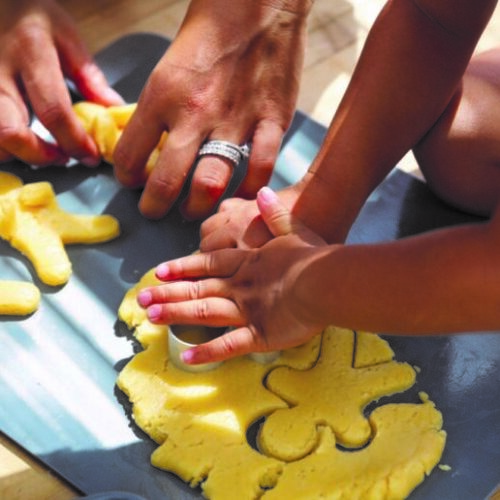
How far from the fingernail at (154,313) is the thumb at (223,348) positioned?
2.0 inches

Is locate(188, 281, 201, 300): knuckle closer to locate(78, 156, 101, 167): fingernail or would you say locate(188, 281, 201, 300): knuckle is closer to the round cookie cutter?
the round cookie cutter

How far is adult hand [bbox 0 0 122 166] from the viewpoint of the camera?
3.64 ft

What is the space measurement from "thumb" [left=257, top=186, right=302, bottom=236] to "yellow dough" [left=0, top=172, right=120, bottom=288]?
20cm

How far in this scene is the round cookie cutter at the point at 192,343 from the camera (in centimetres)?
93

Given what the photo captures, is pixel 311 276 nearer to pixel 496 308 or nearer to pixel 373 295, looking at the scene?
pixel 373 295

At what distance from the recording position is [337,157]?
1.01 m

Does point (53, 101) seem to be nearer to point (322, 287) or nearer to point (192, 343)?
point (192, 343)

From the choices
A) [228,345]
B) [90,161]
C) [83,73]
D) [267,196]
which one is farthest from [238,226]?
[83,73]

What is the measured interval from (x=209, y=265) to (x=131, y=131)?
22 cm

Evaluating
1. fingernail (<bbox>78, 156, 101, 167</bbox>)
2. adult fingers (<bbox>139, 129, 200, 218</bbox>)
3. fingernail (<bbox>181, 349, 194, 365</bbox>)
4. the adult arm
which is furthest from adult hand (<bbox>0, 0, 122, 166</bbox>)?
fingernail (<bbox>181, 349, 194, 365</bbox>)

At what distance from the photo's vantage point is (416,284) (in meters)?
0.77

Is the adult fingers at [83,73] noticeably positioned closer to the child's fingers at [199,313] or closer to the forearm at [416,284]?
the child's fingers at [199,313]

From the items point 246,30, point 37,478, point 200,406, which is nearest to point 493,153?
point 246,30

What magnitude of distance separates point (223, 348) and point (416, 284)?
222mm
